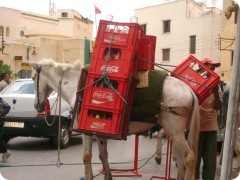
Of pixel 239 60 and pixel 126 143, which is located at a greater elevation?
pixel 239 60

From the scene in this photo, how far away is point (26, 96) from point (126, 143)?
3688 mm

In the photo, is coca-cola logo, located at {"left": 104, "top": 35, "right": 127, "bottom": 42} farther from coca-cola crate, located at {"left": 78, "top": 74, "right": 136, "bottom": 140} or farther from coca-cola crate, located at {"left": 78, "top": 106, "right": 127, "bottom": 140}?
coca-cola crate, located at {"left": 78, "top": 106, "right": 127, "bottom": 140}

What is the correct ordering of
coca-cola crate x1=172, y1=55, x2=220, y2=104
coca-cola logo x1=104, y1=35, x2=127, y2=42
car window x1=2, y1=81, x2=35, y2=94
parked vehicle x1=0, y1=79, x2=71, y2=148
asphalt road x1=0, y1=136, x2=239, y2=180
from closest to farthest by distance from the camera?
coca-cola logo x1=104, y1=35, x2=127, y2=42
coca-cola crate x1=172, y1=55, x2=220, y2=104
asphalt road x1=0, y1=136, x2=239, y2=180
parked vehicle x1=0, y1=79, x2=71, y2=148
car window x1=2, y1=81, x2=35, y2=94

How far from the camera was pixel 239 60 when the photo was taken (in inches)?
116

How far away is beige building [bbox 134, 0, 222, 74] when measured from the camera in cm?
3912

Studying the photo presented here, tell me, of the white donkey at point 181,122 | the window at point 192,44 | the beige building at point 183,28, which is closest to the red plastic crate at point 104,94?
the white donkey at point 181,122

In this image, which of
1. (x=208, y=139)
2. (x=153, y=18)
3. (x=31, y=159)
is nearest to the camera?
(x=208, y=139)

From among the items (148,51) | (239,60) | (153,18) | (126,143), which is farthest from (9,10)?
(239,60)

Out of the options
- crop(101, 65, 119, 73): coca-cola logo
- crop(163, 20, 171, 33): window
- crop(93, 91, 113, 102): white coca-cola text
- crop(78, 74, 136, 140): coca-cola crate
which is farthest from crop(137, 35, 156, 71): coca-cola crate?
crop(163, 20, 171, 33): window

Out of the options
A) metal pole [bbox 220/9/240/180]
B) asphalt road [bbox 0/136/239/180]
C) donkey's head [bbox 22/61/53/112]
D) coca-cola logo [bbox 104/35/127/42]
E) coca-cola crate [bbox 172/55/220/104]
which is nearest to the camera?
metal pole [bbox 220/9/240/180]

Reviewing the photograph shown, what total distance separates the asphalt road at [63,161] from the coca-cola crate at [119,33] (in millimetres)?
2722

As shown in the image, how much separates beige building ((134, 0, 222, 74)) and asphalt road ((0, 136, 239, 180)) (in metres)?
28.5

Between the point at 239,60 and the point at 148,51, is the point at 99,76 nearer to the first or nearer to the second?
the point at 148,51

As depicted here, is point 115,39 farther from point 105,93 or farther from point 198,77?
point 198,77
